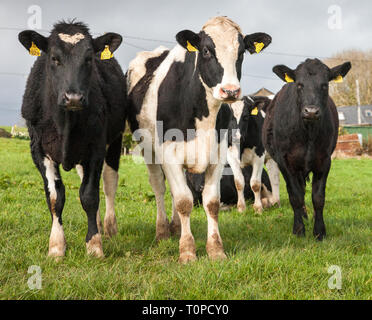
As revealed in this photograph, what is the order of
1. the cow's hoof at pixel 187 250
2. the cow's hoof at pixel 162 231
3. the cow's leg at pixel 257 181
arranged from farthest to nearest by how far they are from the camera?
1. the cow's leg at pixel 257 181
2. the cow's hoof at pixel 162 231
3. the cow's hoof at pixel 187 250

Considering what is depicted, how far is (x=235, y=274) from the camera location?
12.2ft

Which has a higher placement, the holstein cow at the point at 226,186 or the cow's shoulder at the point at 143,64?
the cow's shoulder at the point at 143,64

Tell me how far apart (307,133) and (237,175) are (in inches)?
121

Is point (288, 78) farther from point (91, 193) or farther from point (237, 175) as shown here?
point (91, 193)

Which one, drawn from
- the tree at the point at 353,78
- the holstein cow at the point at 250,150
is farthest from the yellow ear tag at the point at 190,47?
A: the tree at the point at 353,78

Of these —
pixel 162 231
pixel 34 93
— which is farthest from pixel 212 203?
pixel 34 93

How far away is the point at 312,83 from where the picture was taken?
223 inches

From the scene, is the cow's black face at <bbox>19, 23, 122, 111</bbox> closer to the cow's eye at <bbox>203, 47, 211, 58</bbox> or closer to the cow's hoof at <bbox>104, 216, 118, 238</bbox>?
the cow's eye at <bbox>203, 47, 211, 58</bbox>

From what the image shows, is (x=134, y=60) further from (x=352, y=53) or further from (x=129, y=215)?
(x=352, y=53)

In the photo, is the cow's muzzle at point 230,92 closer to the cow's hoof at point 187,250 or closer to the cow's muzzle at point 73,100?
the cow's muzzle at point 73,100

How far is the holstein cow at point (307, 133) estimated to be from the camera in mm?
5656

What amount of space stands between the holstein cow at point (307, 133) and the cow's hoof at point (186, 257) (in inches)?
79.3
